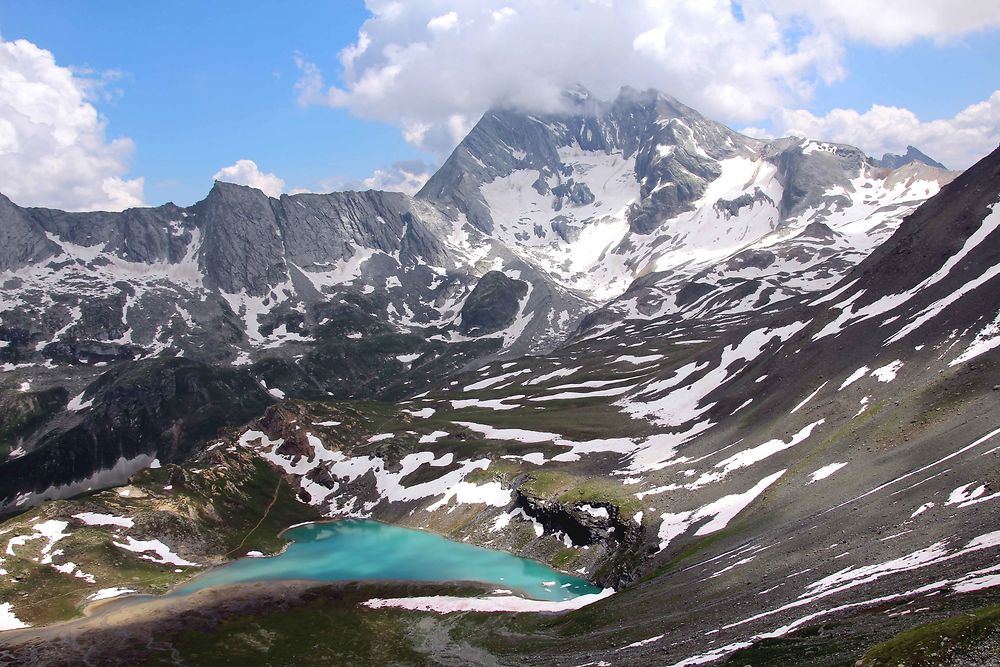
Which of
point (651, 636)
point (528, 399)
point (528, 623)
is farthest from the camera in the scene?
point (528, 399)

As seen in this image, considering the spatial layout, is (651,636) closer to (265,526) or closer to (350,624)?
(350,624)

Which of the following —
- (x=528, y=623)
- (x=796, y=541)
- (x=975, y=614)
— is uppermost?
(x=975, y=614)

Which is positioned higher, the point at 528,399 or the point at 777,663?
the point at 528,399

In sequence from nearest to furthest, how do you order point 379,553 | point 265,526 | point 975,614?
point 975,614
point 379,553
point 265,526

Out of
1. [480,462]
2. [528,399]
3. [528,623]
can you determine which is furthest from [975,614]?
[528,399]

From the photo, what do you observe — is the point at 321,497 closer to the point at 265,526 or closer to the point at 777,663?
the point at 265,526

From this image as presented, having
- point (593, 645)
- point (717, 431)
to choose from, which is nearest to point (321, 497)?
point (717, 431)

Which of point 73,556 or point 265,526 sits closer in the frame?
point 73,556
